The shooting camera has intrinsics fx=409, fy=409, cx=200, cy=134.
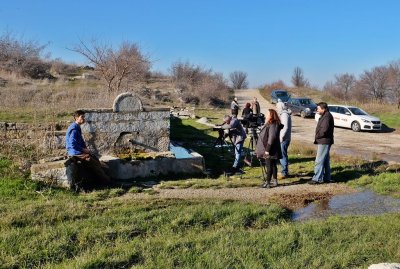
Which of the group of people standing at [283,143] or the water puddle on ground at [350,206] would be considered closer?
the water puddle on ground at [350,206]

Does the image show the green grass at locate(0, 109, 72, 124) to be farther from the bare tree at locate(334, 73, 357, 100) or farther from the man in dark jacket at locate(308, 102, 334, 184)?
the bare tree at locate(334, 73, 357, 100)

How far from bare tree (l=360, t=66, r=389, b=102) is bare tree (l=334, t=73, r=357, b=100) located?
6471 millimetres

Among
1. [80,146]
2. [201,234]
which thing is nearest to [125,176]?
[80,146]

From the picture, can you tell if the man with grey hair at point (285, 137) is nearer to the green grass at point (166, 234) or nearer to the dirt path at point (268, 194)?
the dirt path at point (268, 194)

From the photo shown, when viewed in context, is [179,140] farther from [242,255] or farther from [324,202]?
[242,255]

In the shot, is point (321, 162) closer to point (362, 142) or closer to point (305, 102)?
point (362, 142)

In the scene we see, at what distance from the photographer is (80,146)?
907 cm

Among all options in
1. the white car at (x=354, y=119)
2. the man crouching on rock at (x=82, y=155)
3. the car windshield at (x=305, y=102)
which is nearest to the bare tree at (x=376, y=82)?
the car windshield at (x=305, y=102)

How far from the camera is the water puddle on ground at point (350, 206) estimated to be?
23.8ft

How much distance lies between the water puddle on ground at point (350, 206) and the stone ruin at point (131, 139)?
373cm

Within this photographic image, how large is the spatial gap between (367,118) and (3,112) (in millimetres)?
19767

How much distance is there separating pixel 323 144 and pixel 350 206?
222 centimetres

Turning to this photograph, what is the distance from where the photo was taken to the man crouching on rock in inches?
345

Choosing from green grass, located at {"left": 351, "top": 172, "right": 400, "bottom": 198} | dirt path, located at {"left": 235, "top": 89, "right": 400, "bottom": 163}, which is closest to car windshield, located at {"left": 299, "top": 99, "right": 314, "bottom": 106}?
dirt path, located at {"left": 235, "top": 89, "right": 400, "bottom": 163}
